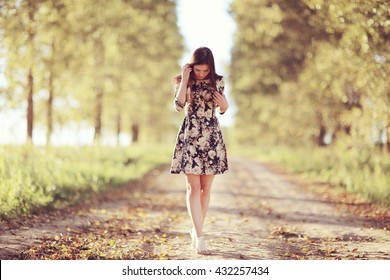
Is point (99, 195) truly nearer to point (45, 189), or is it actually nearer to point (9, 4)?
point (45, 189)

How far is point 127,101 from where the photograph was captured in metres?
28.5

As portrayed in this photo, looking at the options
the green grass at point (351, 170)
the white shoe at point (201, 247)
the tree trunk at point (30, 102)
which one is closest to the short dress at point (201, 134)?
the white shoe at point (201, 247)

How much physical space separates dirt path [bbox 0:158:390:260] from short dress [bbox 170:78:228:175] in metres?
1.07

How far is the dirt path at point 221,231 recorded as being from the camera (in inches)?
242

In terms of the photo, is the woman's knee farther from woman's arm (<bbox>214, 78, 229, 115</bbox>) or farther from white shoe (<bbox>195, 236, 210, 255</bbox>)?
woman's arm (<bbox>214, 78, 229, 115</bbox>)

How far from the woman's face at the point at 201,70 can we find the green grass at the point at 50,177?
11.7 feet

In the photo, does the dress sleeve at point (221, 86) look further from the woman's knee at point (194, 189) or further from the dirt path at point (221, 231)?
the dirt path at point (221, 231)

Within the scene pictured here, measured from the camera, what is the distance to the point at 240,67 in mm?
28391

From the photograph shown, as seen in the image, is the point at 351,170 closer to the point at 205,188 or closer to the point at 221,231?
the point at 221,231

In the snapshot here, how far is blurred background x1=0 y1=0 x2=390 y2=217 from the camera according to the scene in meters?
10.4

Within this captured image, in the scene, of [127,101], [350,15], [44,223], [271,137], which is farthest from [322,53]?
[271,137]

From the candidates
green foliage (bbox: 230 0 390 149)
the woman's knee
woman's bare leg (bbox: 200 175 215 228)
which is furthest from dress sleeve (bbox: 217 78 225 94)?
green foliage (bbox: 230 0 390 149)

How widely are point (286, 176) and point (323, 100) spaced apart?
5760 mm

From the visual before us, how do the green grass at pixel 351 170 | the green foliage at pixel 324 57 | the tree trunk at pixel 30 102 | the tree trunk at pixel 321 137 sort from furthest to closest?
1. the tree trunk at pixel 321 137
2. the tree trunk at pixel 30 102
3. the green grass at pixel 351 170
4. the green foliage at pixel 324 57
